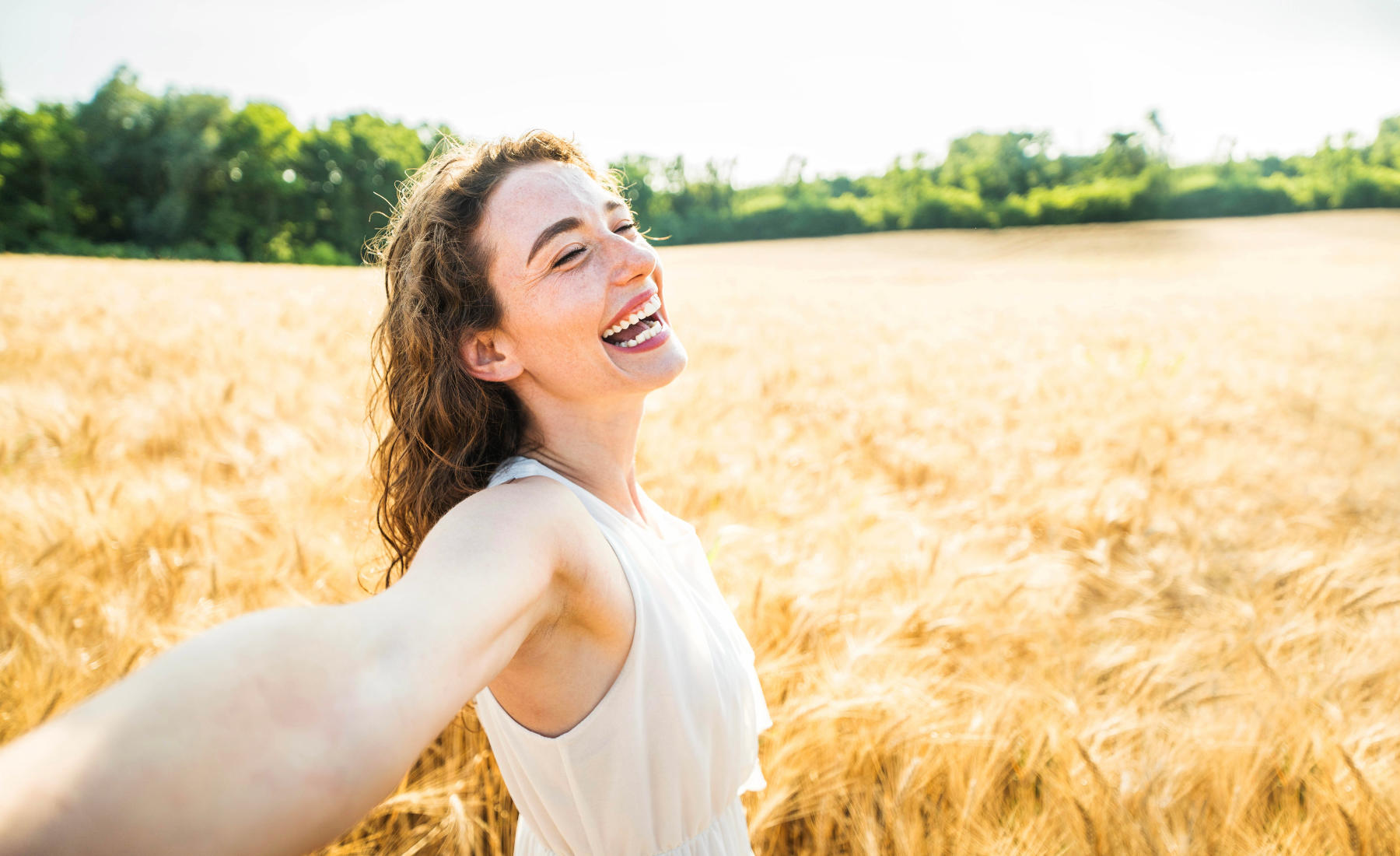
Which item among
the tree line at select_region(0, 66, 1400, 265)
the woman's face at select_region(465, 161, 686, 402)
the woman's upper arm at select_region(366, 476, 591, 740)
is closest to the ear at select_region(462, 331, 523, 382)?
the woman's face at select_region(465, 161, 686, 402)

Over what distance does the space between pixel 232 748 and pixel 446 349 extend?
0.84m

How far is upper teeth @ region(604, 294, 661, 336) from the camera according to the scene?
1.21 metres

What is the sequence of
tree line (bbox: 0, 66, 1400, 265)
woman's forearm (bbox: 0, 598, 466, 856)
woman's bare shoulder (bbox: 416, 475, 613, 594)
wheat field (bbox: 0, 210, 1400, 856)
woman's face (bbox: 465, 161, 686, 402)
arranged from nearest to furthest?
woman's forearm (bbox: 0, 598, 466, 856), woman's bare shoulder (bbox: 416, 475, 613, 594), woman's face (bbox: 465, 161, 686, 402), wheat field (bbox: 0, 210, 1400, 856), tree line (bbox: 0, 66, 1400, 265)

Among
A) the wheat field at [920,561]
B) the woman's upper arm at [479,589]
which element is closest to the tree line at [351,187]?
the wheat field at [920,561]

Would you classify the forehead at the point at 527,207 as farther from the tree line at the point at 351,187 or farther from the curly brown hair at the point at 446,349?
the tree line at the point at 351,187

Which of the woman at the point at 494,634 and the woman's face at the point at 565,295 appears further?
the woman's face at the point at 565,295

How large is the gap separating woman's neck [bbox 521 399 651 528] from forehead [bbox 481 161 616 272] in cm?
26

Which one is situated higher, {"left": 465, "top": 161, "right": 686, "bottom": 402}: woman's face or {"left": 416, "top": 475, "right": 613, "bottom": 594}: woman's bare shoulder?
{"left": 465, "top": 161, "right": 686, "bottom": 402}: woman's face

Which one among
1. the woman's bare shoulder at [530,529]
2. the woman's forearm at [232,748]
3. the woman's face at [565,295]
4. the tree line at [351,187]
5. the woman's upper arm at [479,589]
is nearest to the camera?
the woman's forearm at [232,748]

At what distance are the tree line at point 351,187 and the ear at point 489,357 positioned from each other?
39.6 metres

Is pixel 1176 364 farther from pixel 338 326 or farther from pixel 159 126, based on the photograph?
pixel 159 126

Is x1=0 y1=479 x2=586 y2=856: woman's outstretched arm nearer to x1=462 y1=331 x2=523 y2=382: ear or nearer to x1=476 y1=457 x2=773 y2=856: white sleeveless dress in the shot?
x1=476 y1=457 x2=773 y2=856: white sleeveless dress

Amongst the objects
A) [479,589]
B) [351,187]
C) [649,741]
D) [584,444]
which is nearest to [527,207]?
[584,444]

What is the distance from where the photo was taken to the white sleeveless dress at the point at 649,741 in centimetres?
95
